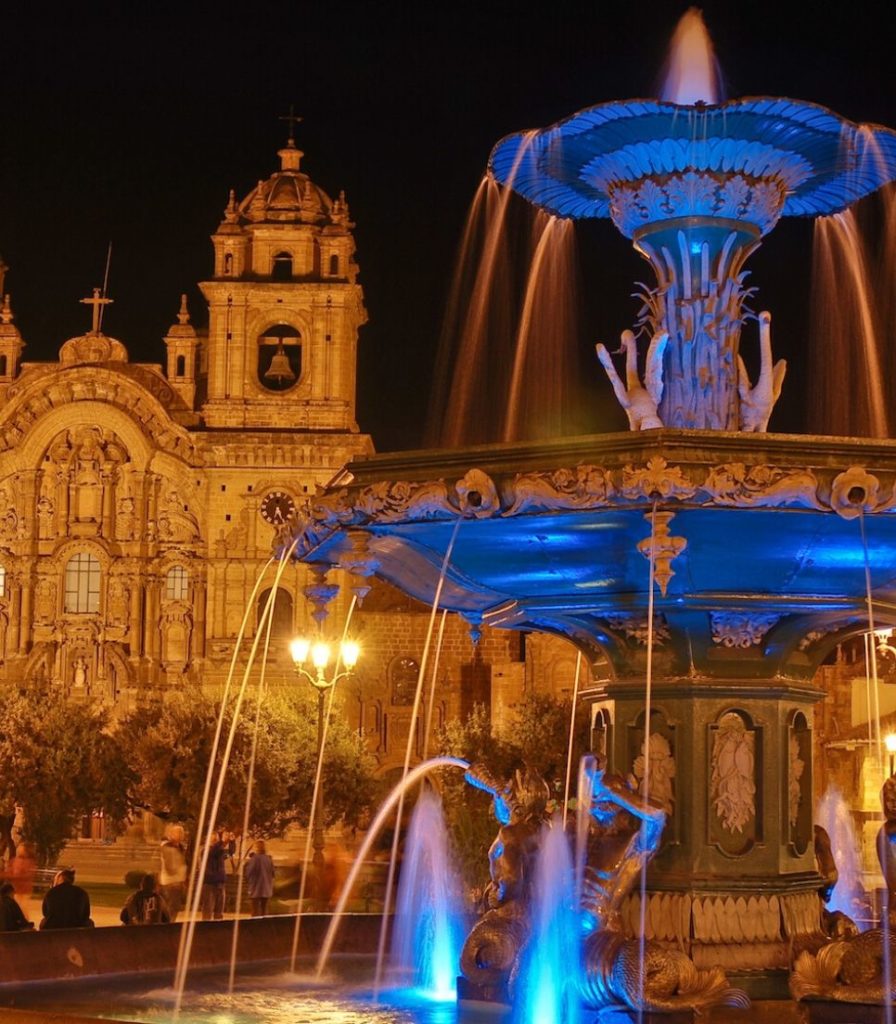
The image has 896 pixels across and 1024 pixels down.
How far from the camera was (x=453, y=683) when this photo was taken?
169 feet

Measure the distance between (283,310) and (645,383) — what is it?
42367mm

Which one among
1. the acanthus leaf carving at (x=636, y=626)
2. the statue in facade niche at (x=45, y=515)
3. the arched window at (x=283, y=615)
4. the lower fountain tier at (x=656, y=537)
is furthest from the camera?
the statue in facade niche at (x=45, y=515)

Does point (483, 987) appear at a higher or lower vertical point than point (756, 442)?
lower

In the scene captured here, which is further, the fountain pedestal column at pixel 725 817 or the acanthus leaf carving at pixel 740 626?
the acanthus leaf carving at pixel 740 626

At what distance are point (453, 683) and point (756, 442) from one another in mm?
43632

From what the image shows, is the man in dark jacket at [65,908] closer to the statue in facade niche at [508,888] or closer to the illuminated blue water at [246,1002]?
the illuminated blue water at [246,1002]

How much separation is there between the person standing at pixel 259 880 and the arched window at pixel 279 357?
103 feet

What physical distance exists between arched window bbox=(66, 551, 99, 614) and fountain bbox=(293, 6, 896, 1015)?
42.0 metres

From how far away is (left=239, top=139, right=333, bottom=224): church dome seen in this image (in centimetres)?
5134

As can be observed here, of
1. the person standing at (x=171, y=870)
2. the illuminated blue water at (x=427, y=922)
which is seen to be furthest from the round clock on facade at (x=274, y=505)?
the illuminated blue water at (x=427, y=922)

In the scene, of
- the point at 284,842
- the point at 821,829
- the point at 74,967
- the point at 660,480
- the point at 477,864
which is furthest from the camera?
the point at 284,842

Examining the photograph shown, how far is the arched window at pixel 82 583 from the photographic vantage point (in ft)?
167

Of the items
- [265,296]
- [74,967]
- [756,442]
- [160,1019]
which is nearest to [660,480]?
[756,442]

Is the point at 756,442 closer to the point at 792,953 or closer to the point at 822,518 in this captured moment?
the point at 822,518
